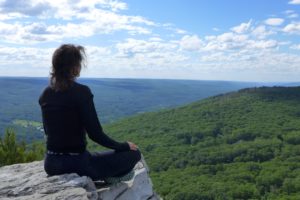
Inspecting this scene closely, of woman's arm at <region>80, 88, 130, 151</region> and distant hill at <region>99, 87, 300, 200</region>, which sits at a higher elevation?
woman's arm at <region>80, 88, 130, 151</region>

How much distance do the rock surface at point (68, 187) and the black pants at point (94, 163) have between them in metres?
0.13

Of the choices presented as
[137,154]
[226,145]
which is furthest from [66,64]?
[226,145]

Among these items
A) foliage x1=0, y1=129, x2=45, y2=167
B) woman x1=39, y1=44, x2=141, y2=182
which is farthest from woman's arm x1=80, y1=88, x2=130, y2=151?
foliage x1=0, y1=129, x2=45, y2=167

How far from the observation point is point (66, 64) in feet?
21.5

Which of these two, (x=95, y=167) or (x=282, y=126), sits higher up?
(x=95, y=167)

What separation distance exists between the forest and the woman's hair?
203 feet

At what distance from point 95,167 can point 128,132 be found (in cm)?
12038

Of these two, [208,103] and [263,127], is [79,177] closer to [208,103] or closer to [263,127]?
[263,127]

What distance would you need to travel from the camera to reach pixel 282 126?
126375 millimetres

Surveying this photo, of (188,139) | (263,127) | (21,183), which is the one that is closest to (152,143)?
(188,139)

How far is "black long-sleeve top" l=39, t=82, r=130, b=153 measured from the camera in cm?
661

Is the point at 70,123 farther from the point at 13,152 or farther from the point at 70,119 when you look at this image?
the point at 13,152

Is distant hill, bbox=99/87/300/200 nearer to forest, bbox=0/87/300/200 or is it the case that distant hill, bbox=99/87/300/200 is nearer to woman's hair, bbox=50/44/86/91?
forest, bbox=0/87/300/200

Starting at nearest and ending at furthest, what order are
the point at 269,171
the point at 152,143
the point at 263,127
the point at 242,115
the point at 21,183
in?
1. the point at 21,183
2. the point at 269,171
3. the point at 152,143
4. the point at 263,127
5. the point at 242,115
